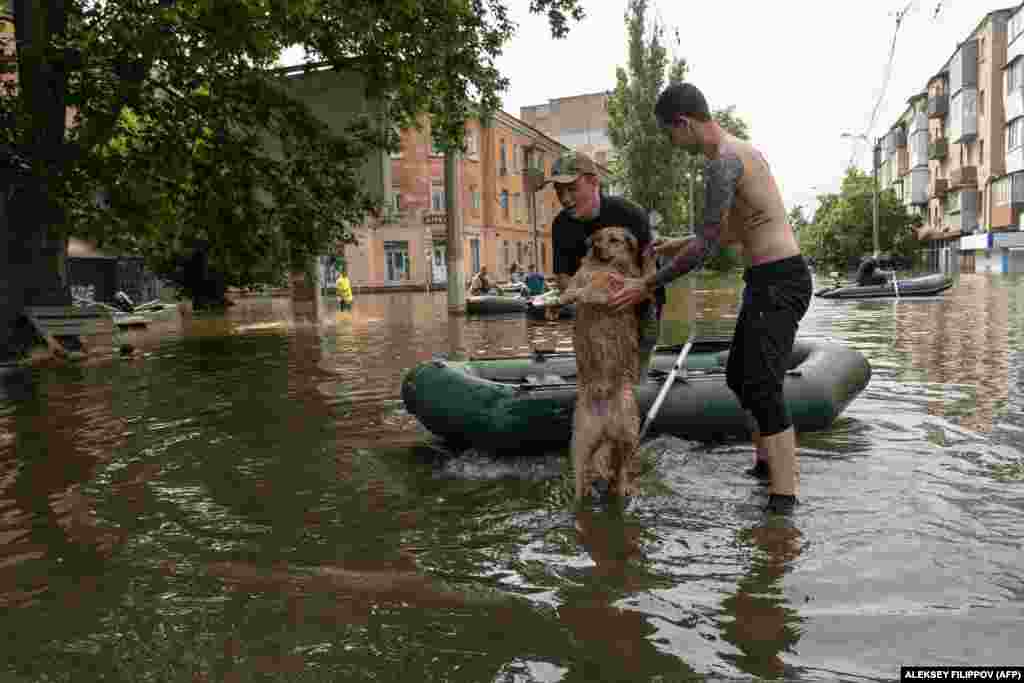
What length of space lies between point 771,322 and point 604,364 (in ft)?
3.17

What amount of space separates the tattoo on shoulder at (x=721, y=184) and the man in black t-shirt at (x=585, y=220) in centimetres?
44

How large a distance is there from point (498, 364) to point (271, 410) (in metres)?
3.00

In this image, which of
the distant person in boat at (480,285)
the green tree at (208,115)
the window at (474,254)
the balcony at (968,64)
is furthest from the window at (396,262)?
the balcony at (968,64)

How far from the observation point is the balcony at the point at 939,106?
6588cm

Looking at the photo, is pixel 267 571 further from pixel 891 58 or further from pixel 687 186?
pixel 687 186

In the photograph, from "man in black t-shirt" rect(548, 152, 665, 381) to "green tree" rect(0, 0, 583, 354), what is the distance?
8.59m

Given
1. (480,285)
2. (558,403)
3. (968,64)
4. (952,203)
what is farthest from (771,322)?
(952,203)

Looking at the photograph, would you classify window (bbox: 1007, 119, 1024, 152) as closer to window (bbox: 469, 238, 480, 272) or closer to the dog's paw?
window (bbox: 469, 238, 480, 272)

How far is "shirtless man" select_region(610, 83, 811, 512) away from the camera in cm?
455

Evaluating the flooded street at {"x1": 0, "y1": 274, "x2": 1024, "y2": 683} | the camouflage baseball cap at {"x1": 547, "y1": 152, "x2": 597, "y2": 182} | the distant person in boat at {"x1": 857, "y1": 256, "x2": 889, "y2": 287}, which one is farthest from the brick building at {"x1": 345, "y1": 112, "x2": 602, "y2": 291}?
the camouflage baseball cap at {"x1": 547, "y1": 152, "x2": 597, "y2": 182}

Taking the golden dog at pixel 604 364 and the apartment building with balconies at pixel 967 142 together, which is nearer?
the golden dog at pixel 604 364

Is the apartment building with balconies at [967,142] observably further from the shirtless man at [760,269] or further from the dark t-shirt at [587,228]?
the dark t-shirt at [587,228]

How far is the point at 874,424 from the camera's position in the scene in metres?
6.90

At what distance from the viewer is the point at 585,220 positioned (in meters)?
4.83
